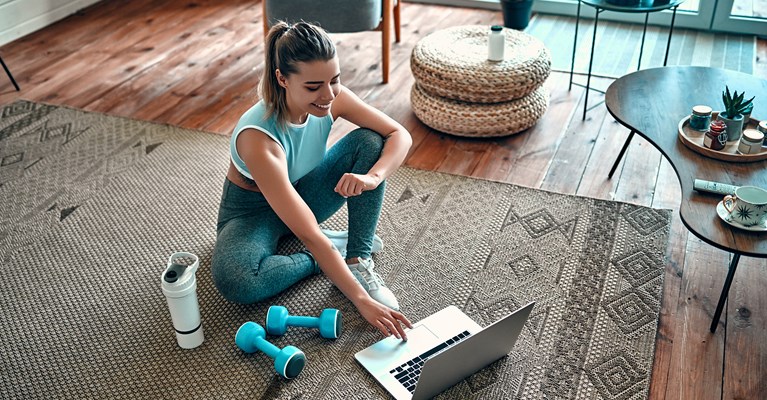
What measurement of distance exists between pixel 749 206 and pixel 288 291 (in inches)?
46.4

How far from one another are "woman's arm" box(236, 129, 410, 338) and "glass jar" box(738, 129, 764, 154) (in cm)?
101

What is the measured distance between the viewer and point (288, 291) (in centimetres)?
203

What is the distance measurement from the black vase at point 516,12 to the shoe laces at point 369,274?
205 centimetres

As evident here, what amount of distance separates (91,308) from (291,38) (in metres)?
0.95

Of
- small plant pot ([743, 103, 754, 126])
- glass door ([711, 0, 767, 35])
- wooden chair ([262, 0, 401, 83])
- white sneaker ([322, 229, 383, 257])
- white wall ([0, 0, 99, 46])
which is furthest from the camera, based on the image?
white wall ([0, 0, 99, 46])

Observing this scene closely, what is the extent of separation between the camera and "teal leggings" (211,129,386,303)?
191 centimetres

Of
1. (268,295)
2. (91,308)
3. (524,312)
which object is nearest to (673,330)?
(524,312)

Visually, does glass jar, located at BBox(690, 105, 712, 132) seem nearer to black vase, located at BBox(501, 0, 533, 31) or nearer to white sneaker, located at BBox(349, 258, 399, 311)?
white sneaker, located at BBox(349, 258, 399, 311)

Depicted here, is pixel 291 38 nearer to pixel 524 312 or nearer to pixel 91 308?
pixel 524 312

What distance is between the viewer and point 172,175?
2.61 m

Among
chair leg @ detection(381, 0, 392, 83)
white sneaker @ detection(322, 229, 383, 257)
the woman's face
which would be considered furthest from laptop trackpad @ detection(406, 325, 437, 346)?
chair leg @ detection(381, 0, 392, 83)

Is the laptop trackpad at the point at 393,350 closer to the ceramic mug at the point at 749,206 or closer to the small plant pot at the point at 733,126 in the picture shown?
the ceramic mug at the point at 749,206

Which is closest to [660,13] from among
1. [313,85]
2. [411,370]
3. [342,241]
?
[342,241]

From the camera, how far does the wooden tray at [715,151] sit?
1.92 metres
